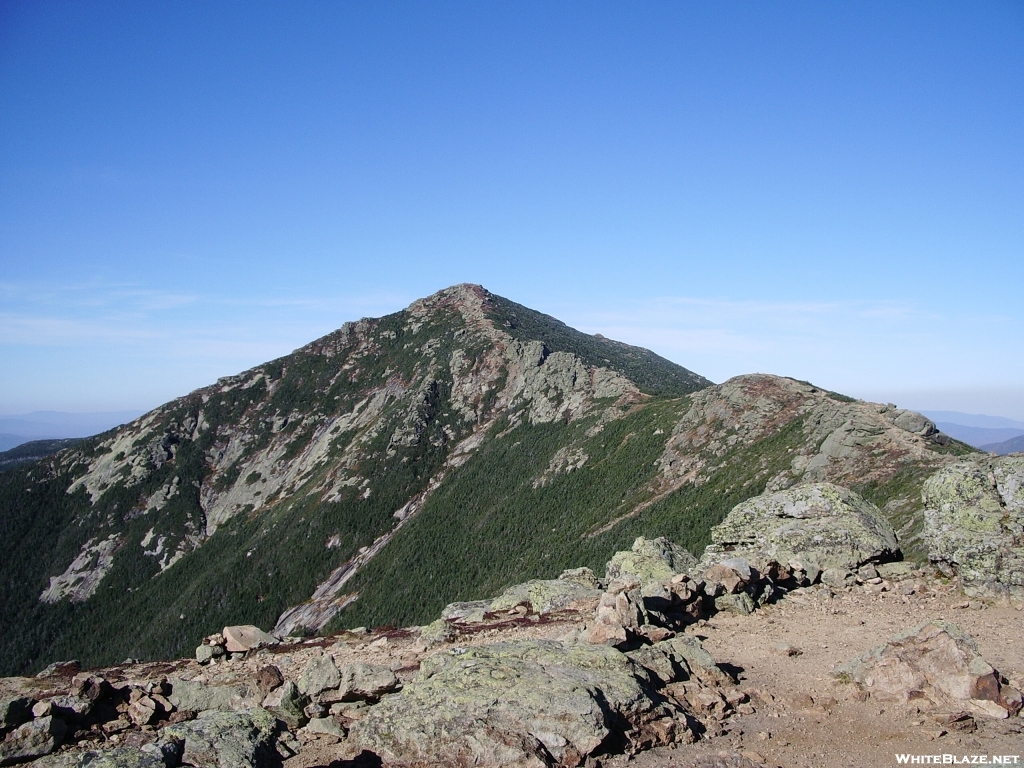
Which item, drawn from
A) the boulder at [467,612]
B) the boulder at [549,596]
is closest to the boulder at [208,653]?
the boulder at [467,612]

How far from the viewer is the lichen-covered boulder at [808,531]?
849 inches

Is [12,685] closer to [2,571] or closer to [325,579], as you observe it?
[325,579]

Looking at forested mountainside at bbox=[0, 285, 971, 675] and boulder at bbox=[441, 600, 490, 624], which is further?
forested mountainside at bbox=[0, 285, 971, 675]

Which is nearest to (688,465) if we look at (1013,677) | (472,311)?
(1013,677)

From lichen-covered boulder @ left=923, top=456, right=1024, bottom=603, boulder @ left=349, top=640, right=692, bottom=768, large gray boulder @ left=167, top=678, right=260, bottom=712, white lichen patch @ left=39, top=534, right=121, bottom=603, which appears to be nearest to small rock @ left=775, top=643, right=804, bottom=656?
boulder @ left=349, top=640, right=692, bottom=768

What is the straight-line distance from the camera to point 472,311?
17488cm

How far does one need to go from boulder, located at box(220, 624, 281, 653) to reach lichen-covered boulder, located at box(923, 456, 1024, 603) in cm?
2137

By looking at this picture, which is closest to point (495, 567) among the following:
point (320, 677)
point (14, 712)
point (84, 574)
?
point (320, 677)

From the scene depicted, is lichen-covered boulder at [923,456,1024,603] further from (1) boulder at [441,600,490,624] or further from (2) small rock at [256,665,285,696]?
(2) small rock at [256,665,285,696]

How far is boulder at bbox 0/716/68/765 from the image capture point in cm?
1141

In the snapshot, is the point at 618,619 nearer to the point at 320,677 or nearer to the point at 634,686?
the point at 634,686

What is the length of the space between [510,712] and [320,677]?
5.18m

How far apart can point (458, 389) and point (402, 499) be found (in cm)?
3289

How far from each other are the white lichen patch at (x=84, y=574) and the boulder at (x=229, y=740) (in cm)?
14049
